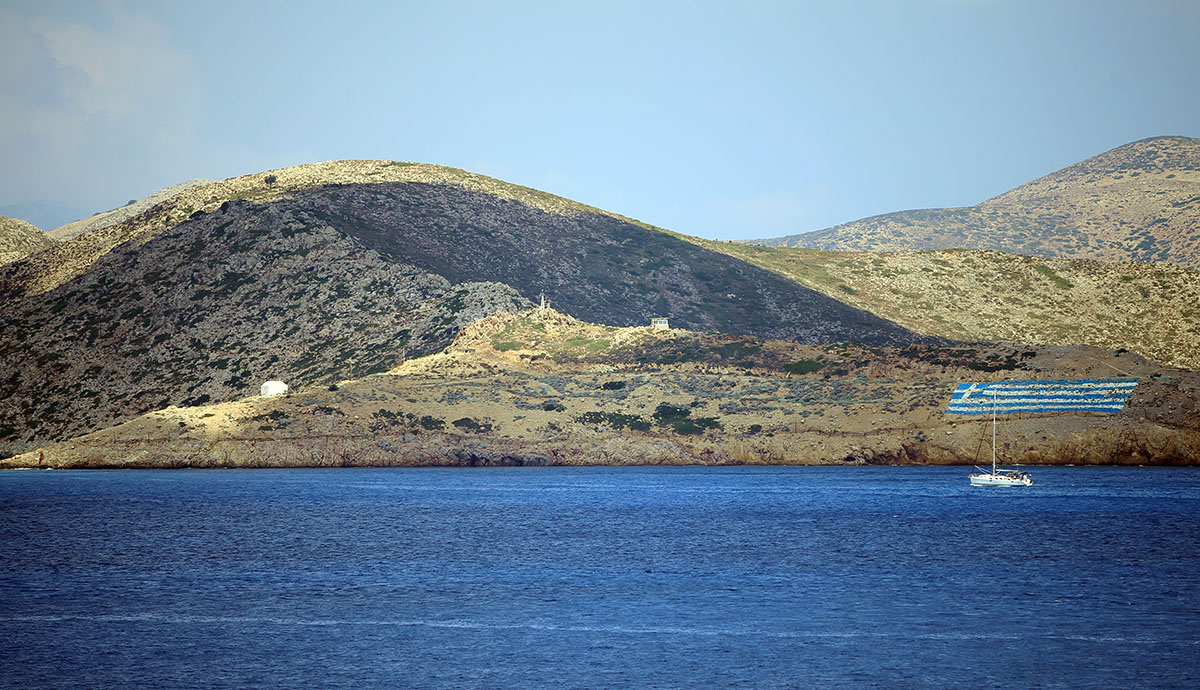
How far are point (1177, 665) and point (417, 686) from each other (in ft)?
61.8

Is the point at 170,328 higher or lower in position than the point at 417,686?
higher

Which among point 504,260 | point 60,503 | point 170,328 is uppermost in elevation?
point 504,260

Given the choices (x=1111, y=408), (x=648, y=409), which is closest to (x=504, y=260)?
(x=648, y=409)

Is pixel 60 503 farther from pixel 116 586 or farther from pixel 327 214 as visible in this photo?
pixel 327 214

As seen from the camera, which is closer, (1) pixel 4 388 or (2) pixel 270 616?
(2) pixel 270 616

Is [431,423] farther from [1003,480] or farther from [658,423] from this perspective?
[1003,480]

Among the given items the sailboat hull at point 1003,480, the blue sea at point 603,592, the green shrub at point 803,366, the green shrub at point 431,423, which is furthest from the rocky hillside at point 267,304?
the sailboat hull at point 1003,480

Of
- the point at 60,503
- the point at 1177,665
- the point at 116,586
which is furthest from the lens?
the point at 60,503

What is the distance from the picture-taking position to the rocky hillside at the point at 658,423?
12025 cm

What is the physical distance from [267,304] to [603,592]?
13298 cm

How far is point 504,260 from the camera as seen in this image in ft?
632

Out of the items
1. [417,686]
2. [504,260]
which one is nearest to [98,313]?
[504,260]

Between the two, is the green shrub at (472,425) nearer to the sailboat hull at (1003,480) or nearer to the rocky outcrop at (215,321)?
the rocky outcrop at (215,321)

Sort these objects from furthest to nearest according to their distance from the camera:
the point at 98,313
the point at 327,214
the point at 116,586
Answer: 1. the point at 327,214
2. the point at 98,313
3. the point at 116,586
